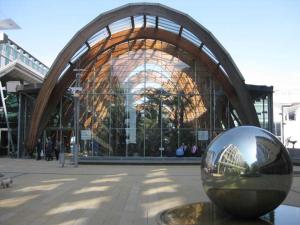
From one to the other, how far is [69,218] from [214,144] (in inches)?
128

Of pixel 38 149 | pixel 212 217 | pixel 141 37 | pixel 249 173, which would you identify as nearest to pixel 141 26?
pixel 141 37

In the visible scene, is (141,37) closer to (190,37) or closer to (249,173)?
(190,37)

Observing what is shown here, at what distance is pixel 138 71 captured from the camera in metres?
37.2

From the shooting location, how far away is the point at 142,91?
120ft

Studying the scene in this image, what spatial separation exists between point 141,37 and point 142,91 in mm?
4694

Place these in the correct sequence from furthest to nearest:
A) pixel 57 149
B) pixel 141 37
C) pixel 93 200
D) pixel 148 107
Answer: pixel 141 37 → pixel 57 149 → pixel 148 107 → pixel 93 200

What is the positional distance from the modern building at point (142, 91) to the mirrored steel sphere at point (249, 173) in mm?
25811

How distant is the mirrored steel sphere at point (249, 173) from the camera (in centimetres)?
838

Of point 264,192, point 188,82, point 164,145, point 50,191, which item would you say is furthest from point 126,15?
point 264,192

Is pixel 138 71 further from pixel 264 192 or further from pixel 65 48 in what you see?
pixel 264 192

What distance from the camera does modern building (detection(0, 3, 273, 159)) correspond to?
34438mm

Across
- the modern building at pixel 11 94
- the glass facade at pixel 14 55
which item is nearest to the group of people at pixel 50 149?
the modern building at pixel 11 94

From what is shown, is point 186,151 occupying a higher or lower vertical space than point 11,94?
lower

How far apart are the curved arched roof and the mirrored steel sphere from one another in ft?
84.5
